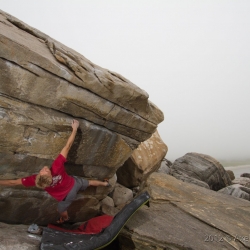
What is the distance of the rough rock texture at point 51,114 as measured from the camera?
6.18 m

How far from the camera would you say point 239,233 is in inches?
346

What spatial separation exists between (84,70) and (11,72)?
2430mm

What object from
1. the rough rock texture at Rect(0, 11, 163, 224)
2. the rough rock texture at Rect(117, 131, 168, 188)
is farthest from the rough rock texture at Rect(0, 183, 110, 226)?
the rough rock texture at Rect(117, 131, 168, 188)

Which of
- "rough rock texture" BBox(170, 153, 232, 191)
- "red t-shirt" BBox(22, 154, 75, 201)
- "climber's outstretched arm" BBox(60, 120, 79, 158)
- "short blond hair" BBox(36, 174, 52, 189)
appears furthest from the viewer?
"rough rock texture" BBox(170, 153, 232, 191)

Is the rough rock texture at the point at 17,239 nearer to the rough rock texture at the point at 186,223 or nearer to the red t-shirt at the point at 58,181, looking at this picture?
the red t-shirt at the point at 58,181

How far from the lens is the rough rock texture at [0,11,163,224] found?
618cm

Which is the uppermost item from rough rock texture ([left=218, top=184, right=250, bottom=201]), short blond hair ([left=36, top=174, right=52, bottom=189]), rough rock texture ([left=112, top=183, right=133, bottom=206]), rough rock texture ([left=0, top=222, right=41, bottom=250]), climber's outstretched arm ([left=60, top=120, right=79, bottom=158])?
climber's outstretched arm ([left=60, top=120, right=79, bottom=158])

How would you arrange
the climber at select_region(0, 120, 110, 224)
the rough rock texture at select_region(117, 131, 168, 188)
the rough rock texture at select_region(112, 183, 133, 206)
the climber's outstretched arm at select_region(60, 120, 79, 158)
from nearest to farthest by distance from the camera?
the climber at select_region(0, 120, 110, 224), the climber's outstretched arm at select_region(60, 120, 79, 158), the rough rock texture at select_region(112, 183, 133, 206), the rough rock texture at select_region(117, 131, 168, 188)

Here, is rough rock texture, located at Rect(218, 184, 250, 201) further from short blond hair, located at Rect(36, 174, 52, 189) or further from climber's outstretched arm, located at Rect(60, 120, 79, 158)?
short blond hair, located at Rect(36, 174, 52, 189)

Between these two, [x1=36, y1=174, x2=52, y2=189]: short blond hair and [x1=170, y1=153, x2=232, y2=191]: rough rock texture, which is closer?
[x1=36, y1=174, x2=52, y2=189]: short blond hair

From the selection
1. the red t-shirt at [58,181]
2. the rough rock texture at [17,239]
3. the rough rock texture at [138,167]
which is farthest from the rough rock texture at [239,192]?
the rough rock texture at [17,239]

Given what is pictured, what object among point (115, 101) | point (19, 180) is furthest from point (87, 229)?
point (115, 101)

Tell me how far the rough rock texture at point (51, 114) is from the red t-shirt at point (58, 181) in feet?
2.24

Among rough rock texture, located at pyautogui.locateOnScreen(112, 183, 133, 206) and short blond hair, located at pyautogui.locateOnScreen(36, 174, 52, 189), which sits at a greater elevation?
short blond hair, located at pyautogui.locateOnScreen(36, 174, 52, 189)
